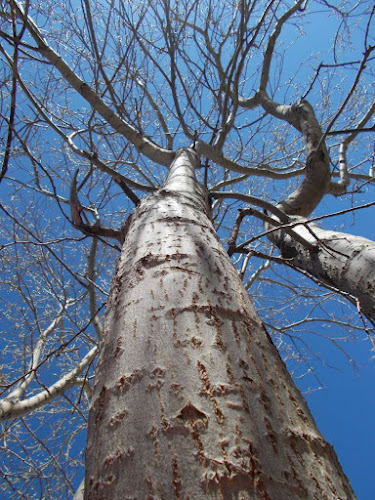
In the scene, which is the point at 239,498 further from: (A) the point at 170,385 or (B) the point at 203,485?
(A) the point at 170,385

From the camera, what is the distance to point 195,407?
466 mm

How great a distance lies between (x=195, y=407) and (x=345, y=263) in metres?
1.23

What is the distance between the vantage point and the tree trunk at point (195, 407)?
40 centimetres

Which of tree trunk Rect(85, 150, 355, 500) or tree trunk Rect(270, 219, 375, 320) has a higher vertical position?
tree trunk Rect(270, 219, 375, 320)

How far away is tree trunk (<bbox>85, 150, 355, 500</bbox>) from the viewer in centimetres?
40

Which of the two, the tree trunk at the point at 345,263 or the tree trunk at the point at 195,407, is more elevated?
the tree trunk at the point at 345,263

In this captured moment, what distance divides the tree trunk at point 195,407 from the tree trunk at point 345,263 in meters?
0.72

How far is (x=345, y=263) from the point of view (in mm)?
1479

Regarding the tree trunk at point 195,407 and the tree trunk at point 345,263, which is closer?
the tree trunk at point 195,407

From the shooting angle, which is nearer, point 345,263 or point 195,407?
point 195,407

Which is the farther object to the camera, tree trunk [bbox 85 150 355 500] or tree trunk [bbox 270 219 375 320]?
tree trunk [bbox 270 219 375 320]

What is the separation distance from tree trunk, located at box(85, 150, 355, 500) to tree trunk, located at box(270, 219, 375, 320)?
2.37 feet

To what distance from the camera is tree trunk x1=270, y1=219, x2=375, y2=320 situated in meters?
1.36

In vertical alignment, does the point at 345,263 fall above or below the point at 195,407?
above
